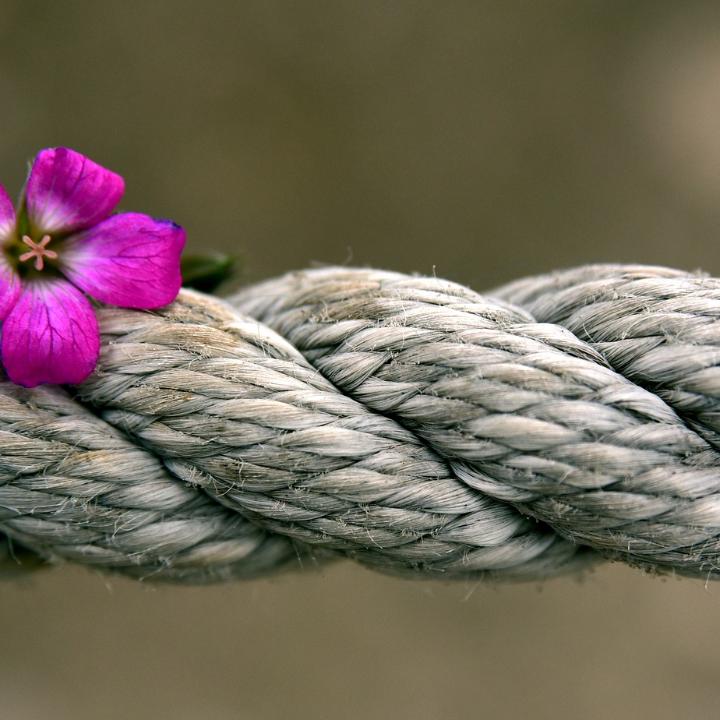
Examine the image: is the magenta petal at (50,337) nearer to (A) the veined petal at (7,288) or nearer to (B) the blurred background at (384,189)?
(A) the veined petal at (7,288)

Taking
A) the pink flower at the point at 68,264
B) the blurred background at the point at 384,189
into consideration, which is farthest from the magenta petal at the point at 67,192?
the blurred background at the point at 384,189

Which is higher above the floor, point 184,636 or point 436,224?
point 436,224

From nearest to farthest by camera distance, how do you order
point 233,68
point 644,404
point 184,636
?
1. point 644,404
2. point 184,636
3. point 233,68

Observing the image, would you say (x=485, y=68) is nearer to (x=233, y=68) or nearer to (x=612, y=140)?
(x=612, y=140)

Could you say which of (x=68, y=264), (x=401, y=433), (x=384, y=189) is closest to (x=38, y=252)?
(x=68, y=264)

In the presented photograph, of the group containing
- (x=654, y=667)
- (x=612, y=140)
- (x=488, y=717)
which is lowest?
(x=488, y=717)

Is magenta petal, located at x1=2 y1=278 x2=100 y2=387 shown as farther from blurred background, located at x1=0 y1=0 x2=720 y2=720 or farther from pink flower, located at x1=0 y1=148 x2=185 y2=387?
blurred background, located at x1=0 y1=0 x2=720 y2=720

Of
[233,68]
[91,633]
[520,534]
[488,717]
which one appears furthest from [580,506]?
[233,68]
